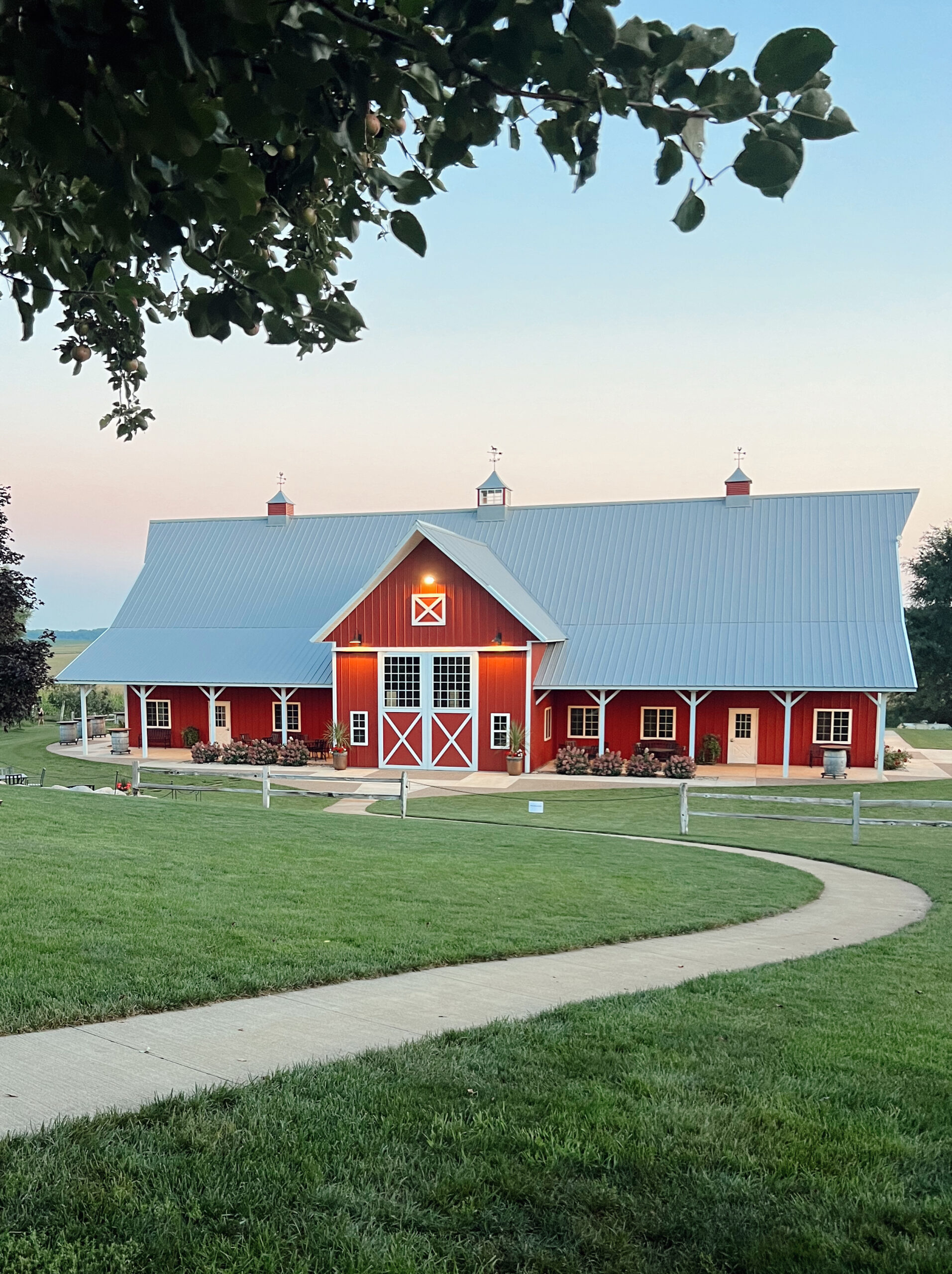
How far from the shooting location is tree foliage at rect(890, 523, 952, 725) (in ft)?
150

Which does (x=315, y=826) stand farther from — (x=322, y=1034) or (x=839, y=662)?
(x=839, y=662)

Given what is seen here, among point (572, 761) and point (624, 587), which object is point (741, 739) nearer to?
point (572, 761)

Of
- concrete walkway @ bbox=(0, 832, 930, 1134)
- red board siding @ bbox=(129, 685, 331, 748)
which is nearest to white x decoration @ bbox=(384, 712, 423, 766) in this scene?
red board siding @ bbox=(129, 685, 331, 748)

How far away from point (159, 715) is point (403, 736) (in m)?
9.77

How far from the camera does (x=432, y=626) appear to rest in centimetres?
2873

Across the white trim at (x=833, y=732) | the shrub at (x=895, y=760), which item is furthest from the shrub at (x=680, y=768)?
the shrub at (x=895, y=760)

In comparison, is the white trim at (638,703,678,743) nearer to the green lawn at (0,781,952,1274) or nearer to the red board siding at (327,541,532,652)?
the red board siding at (327,541,532,652)

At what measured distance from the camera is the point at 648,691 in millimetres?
29359

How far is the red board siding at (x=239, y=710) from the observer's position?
31.5 m

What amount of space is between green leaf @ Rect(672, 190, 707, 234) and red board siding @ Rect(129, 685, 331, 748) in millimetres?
29520

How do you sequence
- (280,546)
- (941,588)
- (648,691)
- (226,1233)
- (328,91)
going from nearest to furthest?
1. (328,91)
2. (226,1233)
3. (648,691)
4. (280,546)
5. (941,588)

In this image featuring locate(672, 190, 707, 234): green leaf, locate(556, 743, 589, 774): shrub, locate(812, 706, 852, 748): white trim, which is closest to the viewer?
locate(672, 190, 707, 234): green leaf

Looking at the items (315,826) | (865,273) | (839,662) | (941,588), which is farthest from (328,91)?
(941,588)

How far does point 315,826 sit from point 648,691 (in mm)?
15672
